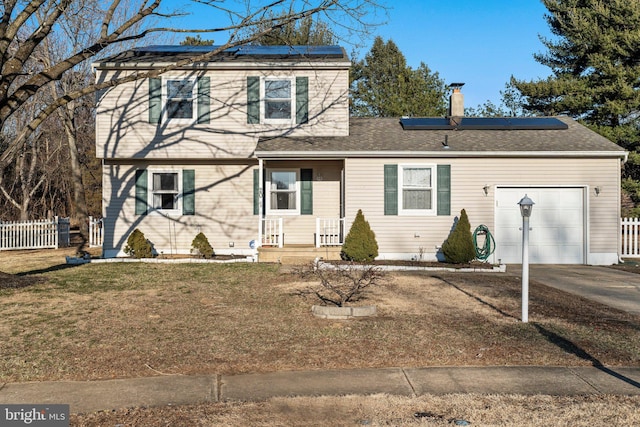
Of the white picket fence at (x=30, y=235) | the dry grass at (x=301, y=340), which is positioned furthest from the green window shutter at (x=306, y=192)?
the white picket fence at (x=30, y=235)

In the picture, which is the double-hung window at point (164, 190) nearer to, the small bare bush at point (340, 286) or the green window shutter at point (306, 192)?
the green window shutter at point (306, 192)

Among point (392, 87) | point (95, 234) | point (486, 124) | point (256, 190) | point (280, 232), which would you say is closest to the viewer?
point (280, 232)

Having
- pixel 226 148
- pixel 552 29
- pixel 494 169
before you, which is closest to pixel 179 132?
pixel 226 148

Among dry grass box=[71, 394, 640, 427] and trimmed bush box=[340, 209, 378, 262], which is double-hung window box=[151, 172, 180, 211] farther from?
dry grass box=[71, 394, 640, 427]

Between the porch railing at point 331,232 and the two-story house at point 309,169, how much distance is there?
0.22 feet

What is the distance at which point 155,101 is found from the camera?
617 inches

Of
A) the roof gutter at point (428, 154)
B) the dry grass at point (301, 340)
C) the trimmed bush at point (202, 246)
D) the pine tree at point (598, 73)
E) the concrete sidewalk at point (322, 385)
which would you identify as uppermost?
the pine tree at point (598, 73)

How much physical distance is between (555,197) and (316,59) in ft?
25.6

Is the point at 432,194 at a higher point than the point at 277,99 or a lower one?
lower

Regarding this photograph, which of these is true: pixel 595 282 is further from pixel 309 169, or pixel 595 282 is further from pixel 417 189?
pixel 309 169

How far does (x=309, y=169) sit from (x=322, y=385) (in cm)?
1112

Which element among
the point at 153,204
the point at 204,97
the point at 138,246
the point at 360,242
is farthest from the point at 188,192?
the point at 360,242

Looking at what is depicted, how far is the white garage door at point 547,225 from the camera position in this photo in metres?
14.9

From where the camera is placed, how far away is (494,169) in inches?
584
